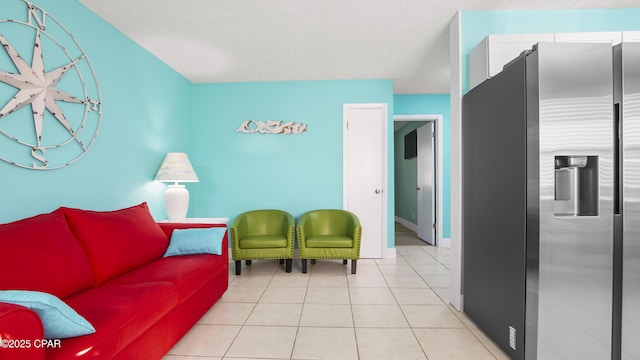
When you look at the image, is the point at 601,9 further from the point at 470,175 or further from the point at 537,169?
the point at 537,169

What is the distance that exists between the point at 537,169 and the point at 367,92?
9.65 feet

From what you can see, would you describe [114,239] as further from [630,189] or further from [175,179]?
[630,189]

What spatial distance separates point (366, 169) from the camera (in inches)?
165

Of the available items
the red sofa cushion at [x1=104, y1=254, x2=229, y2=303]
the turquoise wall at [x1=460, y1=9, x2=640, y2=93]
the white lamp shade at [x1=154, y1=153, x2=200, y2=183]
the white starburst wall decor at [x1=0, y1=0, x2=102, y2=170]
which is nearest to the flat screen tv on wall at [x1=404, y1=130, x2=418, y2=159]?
the turquoise wall at [x1=460, y1=9, x2=640, y2=93]

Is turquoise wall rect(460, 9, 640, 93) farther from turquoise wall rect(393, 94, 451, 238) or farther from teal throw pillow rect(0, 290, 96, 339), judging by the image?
teal throw pillow rect(0, 290, 96, 339)

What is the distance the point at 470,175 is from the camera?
7.54 ft

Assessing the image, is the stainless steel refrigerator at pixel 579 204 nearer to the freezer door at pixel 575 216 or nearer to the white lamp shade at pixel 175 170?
the freezer door at pixel 575 216

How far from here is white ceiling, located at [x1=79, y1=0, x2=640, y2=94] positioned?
7.94 feet

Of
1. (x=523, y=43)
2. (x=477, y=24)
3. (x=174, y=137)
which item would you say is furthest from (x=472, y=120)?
(x=174, y=137)

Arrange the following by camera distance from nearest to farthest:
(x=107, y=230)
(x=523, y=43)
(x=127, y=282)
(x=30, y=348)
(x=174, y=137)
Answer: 1. (x=30, y=348)
2. (x=127, y=282)
3. (x=107, y=230)
4. (x=523, y=43)
5. (x=174, y=137)

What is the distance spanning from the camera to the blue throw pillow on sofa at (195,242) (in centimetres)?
243

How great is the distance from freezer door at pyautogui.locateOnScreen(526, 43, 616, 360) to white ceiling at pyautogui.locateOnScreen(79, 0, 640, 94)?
4.08ft

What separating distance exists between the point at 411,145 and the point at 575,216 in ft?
16.8

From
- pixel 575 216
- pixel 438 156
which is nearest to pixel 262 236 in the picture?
pixel 575 216
